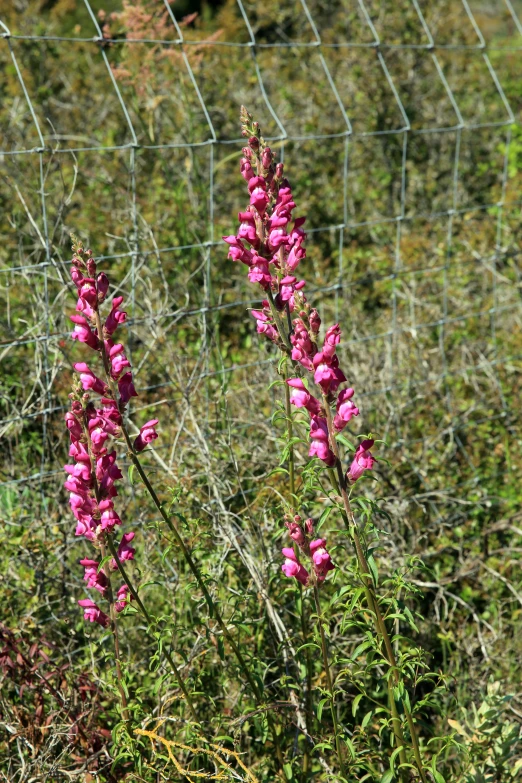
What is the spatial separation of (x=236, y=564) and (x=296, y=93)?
445cm

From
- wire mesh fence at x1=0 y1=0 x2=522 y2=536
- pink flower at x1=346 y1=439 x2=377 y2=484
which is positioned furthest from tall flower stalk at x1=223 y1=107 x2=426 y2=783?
wire mesh fence at x1=0 y1=0 x2=522 y2=536

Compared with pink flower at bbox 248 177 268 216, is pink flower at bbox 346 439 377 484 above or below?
below

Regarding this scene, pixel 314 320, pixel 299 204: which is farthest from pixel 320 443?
pixel 299 204

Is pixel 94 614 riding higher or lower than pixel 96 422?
lower

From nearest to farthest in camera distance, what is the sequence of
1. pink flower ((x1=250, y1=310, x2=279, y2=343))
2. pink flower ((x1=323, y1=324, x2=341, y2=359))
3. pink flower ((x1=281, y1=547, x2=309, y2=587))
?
pink flower ((x1=323, y1=324, x2=341, y2=359)) → pink flower ((x1=281, y1=547, x2=309, y2=587)) → pink flower ((x1=250, y1=310, x2=279, y2=343))

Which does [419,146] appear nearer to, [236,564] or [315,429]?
[236,564]

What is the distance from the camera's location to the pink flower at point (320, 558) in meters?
1.87

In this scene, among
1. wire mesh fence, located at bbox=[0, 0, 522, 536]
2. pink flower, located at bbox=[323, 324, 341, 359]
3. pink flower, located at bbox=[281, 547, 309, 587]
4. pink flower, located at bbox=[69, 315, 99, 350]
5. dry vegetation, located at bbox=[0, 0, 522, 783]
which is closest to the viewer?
pink flower, located at bbox=[323, 324, 341, 359]

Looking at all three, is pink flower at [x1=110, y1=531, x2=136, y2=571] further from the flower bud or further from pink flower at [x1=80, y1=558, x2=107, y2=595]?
the flower bud

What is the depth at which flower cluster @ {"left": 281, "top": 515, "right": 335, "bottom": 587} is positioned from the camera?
188cm

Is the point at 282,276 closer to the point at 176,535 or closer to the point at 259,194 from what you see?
the point at 259,194

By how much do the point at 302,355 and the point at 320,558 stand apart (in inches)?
17.6

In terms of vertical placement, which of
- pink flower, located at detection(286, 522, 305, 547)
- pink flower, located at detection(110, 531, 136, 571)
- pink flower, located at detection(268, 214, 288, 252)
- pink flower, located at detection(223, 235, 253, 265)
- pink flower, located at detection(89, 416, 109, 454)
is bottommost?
pink flower, located at detection(286, 522, 305, 547)

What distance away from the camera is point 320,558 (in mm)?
1868
